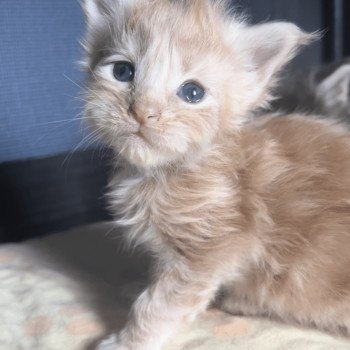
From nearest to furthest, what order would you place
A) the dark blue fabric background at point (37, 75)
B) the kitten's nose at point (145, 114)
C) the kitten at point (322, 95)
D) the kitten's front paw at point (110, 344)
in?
the kitten's nose at point (145, 114) → the kitten's front paw at point (110, 344) → the dark blue fabric background at point (37, 75) → the kitten at point (322, 95)

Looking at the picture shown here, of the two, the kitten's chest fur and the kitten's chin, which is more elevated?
the kitten's chin

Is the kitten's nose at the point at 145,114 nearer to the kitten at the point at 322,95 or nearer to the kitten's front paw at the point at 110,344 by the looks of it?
the kitten's front paw at the point at 110,344

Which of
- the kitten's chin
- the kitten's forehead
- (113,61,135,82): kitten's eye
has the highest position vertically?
the kitten's forehead

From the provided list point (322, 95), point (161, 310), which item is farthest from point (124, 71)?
point (322, 95)

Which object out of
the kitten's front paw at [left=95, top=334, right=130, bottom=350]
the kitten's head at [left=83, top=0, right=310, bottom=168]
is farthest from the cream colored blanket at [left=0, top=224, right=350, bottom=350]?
the kitten's head at [left=83, top=0, right=310, bottom=168]

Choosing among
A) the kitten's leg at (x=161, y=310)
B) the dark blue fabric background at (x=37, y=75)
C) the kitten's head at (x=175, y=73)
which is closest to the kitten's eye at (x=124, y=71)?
A: the kitten's head at (x=175, y=73)

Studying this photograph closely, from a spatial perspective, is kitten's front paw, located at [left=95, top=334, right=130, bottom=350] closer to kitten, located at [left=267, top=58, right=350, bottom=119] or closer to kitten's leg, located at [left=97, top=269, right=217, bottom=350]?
kitten's leg, located at [left=97, top=269, right=217, bottom=350]
